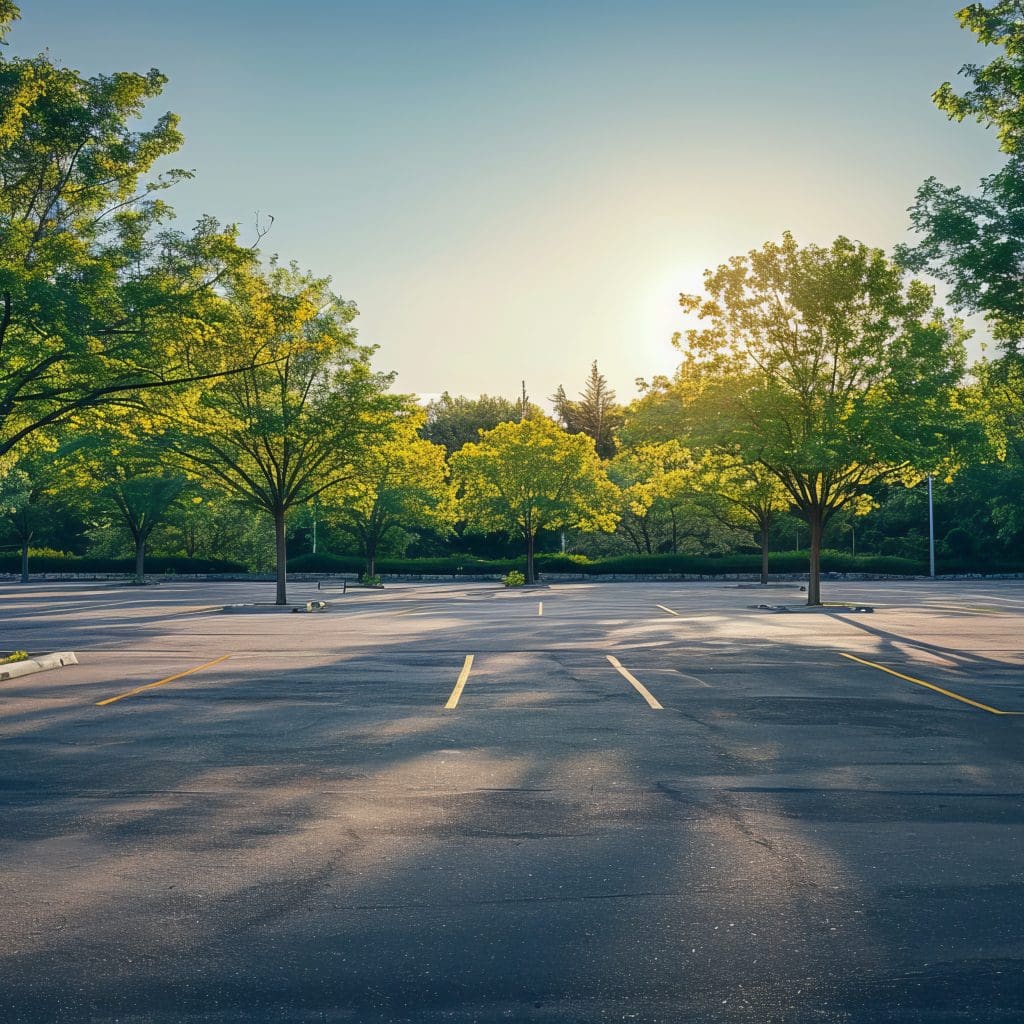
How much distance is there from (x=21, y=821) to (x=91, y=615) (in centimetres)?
2425

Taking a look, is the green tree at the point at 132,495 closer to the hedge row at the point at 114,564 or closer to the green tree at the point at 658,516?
the hedge row at the point at 114,564

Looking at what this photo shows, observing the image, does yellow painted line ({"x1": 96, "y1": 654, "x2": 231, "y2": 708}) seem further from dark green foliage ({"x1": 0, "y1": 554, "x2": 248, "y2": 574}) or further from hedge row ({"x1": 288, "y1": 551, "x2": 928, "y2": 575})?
dark green foliage ({"x1": 0, "y1": 554, "x2": 248, "y2": 574})

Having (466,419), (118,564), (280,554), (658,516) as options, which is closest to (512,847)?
(280,554)

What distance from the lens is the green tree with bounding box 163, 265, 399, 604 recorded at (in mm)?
31906

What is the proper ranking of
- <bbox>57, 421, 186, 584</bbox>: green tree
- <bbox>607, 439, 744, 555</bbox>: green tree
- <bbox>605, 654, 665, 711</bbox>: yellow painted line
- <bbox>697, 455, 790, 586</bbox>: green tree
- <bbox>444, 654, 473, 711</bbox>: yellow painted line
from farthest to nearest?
1. <bbox>607, 439, 744, 555</bbox>: green tree
2. <bbox>57, 421, 186, 584</bbox>: green tree
3. <bbox>697, 455, 790, 586</bbox>: green tree
4. <bbox>605, 654, 665, 711</bbox>: yellow painted line
5. <bbox>444, 654, 473, 711</bbox>: yellow painted line

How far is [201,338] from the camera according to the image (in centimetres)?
2047

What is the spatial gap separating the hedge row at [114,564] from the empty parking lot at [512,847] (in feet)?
177

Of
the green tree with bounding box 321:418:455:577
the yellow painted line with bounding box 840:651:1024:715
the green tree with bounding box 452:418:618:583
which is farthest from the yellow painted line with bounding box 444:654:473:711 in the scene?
the green tree with bounding box 452:418:618:583

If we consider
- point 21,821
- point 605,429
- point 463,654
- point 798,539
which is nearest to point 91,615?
point 463,654

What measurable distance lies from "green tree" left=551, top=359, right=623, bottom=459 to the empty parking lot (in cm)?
10401

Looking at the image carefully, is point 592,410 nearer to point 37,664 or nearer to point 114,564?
point 114,564

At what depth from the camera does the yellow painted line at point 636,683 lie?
11.8 meters

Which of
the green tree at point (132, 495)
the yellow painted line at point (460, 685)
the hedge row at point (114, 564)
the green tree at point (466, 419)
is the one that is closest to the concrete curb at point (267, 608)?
the yellow painted line at point (460, 685)

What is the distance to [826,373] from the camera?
31828 millimetres
